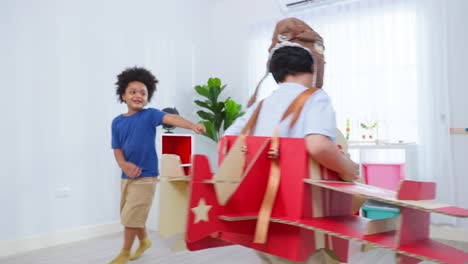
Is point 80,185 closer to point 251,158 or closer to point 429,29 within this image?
point 251,158

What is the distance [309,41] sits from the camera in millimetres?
1013

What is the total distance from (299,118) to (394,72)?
2789mm

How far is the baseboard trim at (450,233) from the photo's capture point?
2.91 metres

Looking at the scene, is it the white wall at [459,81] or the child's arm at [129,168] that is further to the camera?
the white wall at [459,81]

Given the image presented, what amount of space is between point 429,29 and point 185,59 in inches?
99.4

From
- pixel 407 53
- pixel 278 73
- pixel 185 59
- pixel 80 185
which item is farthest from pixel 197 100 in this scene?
pixel 278 73

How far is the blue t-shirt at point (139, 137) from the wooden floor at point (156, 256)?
0.62 m

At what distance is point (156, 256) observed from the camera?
247 cm

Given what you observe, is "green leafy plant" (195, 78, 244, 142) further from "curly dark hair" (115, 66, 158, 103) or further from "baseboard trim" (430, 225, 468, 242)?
"baseboard trim" (430, 225, 468, 242)

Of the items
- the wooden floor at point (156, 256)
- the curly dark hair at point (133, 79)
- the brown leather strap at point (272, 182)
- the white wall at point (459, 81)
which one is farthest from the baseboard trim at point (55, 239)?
the white wall at point (459, 81)

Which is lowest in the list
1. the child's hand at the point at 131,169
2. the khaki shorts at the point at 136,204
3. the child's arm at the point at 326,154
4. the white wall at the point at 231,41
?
the khaki shorts at the point at 136,204

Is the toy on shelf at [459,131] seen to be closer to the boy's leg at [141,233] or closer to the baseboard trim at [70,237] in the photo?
the baseboard trim at [70,237]

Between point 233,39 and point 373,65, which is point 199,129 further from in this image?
point 233,39

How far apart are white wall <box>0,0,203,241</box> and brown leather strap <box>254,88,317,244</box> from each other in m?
2.54
